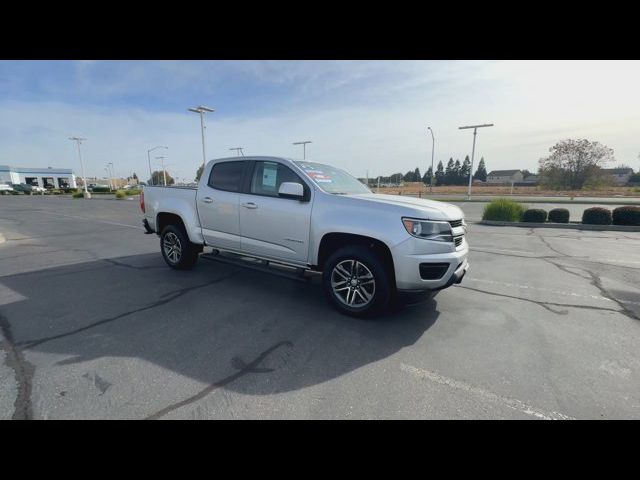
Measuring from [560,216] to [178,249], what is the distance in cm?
1508

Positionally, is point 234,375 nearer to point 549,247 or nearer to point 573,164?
point 549,247

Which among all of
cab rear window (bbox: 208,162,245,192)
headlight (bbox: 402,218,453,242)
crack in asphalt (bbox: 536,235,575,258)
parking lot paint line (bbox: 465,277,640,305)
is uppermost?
cab rear window (bbox: 208,162,245,192)

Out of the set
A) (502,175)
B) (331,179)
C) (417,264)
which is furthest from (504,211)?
(502,175)

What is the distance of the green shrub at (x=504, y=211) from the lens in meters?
14.0

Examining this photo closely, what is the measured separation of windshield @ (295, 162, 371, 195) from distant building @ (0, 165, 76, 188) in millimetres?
106581

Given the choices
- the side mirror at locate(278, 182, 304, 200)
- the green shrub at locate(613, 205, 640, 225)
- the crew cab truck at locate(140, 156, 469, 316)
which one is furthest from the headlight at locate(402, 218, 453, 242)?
the green shrub at locate(613, 205, 640, 225)

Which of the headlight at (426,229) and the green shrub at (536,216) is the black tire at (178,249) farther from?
the green shrub at (536,216)

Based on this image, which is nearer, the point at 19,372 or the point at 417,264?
the point at 19,372

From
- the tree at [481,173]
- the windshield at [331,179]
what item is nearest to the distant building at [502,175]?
the tree at [481,173]

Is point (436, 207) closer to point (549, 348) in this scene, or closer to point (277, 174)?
point (549, 348)

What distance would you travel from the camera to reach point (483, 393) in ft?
8.24

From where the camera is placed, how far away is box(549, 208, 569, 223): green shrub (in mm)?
13156

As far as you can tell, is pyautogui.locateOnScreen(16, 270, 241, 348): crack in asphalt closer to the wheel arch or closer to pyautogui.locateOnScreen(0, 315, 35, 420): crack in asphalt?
pyautogui.locateOnScreen(0, 315, 35, 420): crack in asphalt
